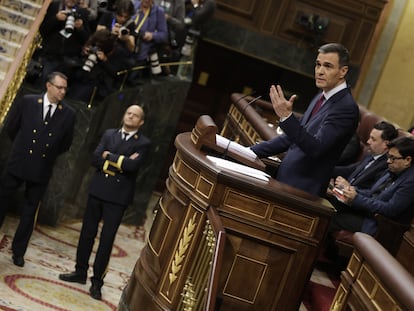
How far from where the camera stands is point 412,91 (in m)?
11.8

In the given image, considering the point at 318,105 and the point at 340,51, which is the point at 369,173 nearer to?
the point at 318,105

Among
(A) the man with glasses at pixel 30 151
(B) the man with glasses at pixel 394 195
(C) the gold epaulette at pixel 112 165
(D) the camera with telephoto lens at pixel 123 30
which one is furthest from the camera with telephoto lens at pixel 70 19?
A: (B) the man with glasses at pixel 394 195

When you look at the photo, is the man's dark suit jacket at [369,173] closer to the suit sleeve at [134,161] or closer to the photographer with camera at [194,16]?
the suit sleeve at [134,161]

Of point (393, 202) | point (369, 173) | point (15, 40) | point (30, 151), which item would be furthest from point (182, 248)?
point (15, 40)

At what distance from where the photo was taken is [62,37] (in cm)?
832

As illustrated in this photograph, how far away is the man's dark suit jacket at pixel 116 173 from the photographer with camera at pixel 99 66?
66.0 inches

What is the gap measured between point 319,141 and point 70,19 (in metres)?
4.42

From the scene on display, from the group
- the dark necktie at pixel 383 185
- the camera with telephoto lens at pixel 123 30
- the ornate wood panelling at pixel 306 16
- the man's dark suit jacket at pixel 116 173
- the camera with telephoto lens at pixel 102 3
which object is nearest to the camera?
the dark necktie at pixel 383 185

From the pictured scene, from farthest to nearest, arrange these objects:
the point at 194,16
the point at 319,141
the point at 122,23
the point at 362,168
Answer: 1. the point at 194,16
2. the point at 122,23
3. the point at 362,168
4. the point at 319,141

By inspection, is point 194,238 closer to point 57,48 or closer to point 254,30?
point 57,48

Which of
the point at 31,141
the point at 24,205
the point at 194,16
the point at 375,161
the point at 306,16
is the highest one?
the point at 306,16

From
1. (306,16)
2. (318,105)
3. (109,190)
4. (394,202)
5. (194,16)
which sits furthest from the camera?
(306,16)

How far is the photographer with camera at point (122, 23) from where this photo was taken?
329 inches

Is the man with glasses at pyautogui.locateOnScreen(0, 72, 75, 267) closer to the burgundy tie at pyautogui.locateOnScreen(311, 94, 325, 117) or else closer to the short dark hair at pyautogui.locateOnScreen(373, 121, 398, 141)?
the short dark hair at pyautogui.locateOnScreen(373, 121, 398, 141)
